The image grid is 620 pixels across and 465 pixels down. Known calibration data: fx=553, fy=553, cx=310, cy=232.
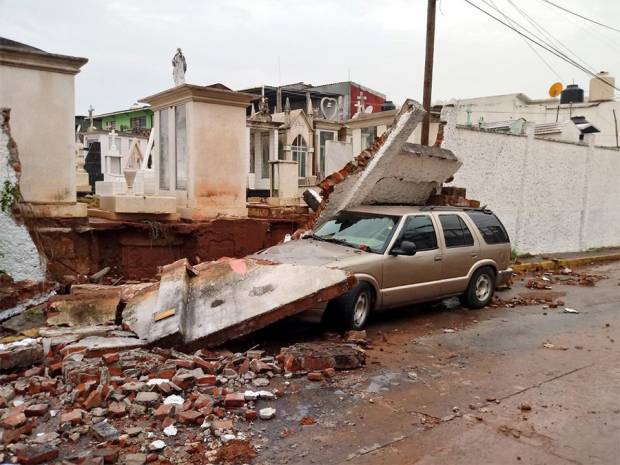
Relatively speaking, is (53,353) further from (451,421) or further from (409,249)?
→ (409,249)

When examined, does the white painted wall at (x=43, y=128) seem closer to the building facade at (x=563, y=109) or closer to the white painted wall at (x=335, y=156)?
the white painted wall at (x=335, y=156)

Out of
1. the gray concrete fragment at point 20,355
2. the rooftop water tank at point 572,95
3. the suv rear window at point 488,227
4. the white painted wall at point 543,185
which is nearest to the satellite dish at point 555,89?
the rooftop water tank at point 572,95

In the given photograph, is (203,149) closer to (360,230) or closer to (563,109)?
(360,230)

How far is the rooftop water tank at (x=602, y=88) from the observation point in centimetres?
2656

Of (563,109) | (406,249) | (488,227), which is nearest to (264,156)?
(563,109)

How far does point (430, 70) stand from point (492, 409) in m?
9.66

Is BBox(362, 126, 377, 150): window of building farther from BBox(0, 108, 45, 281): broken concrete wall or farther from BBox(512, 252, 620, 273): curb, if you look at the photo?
BBox(0, 108, 45, 281): broken concrete wall

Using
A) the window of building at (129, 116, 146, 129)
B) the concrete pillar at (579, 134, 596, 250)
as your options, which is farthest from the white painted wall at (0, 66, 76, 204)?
the window of building at (129, 116, 146, 129)

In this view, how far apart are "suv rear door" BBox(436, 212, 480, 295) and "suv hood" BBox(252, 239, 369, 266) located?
1.65 meters

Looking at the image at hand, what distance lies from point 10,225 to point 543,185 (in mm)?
13642

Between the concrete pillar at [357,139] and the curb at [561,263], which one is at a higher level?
the concrete pillar at [357,139]

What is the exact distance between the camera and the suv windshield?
7675mm

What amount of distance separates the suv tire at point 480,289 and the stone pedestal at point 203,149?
4.21 meters

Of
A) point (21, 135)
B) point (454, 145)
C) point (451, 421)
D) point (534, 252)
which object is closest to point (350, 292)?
point (451, 421)
